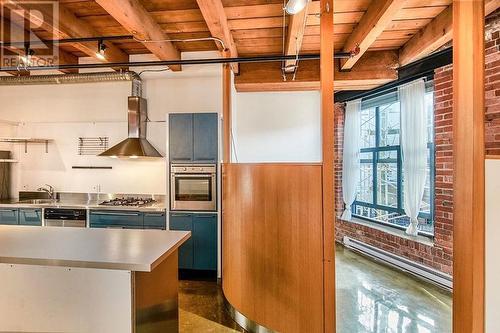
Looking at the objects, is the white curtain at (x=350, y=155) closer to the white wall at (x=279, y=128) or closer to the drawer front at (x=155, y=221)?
the white wall at (x=279, y=128)

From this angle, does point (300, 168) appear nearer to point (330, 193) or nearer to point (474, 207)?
point (330, 193)

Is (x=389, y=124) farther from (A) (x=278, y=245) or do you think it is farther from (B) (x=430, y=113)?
(A) (x=278, y=245)

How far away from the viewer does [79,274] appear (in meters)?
1.67

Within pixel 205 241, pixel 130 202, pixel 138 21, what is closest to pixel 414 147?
pixel 205 241

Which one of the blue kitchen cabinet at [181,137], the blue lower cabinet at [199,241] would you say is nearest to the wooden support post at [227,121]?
the blue kitchen cabinet at [181,137]

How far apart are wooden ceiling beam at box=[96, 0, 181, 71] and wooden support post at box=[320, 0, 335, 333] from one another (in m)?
1.65

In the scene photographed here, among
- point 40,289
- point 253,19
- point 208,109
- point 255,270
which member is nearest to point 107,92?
point 208,109

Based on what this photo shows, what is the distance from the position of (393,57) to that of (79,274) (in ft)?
12.6

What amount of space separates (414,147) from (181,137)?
3.12m

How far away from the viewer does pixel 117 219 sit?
12.3 ft

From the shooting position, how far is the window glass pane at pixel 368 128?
15.0 ft

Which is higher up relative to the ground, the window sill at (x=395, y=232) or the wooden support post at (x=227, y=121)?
the wooden support post at (x=227, y=121)

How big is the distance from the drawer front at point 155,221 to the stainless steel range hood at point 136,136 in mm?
858

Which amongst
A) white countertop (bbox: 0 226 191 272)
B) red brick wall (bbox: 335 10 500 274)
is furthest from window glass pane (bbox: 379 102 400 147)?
white countertop (bbox: 0 226 191 272)
